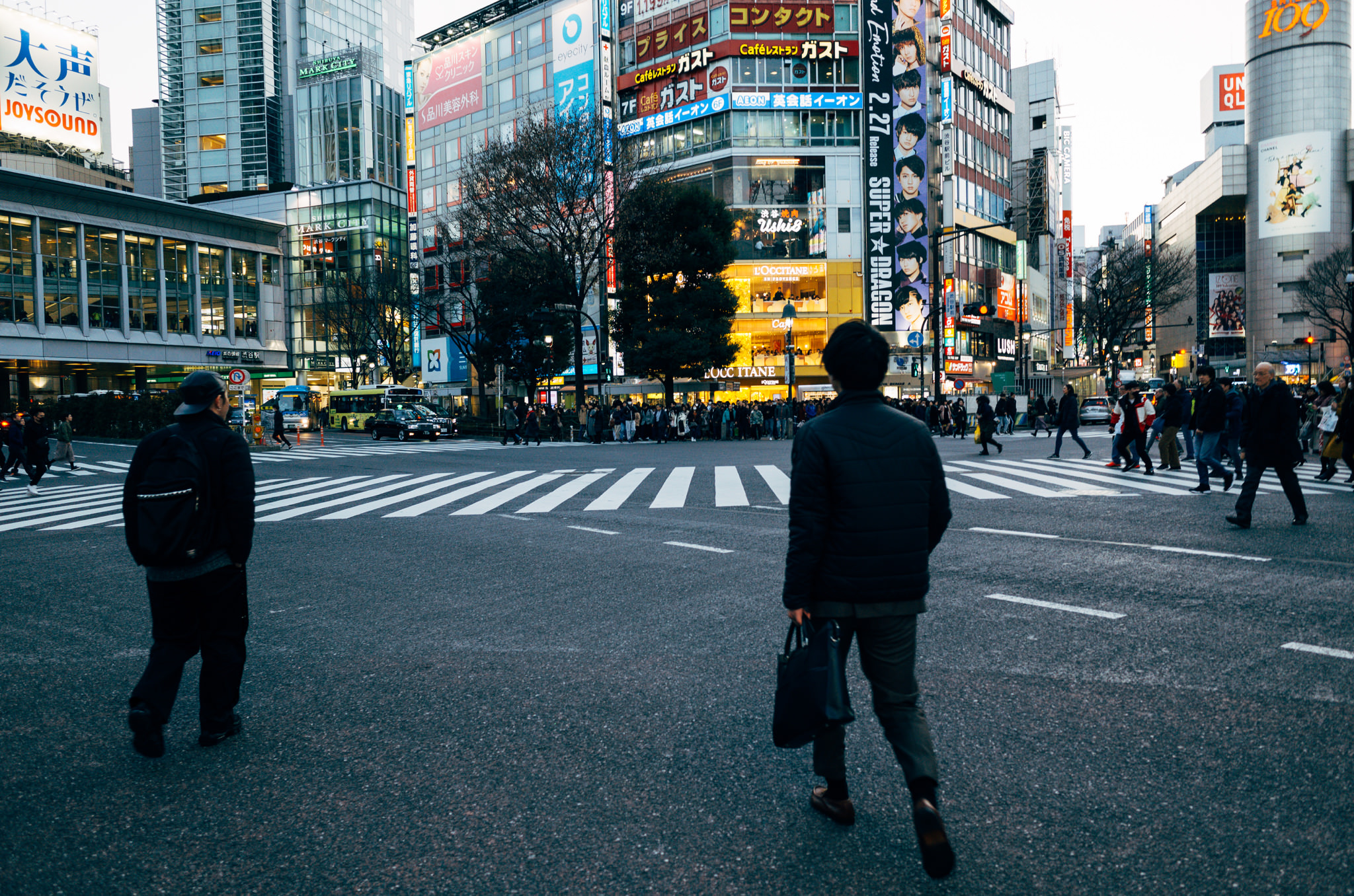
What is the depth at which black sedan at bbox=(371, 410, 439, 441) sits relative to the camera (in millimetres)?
40125

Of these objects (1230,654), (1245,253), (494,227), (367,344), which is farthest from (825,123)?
(1245,253)

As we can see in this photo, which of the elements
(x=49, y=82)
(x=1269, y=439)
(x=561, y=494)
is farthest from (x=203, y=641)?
(x=49, y=82)

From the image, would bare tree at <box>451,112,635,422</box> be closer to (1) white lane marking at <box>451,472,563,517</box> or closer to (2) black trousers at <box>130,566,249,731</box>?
(1) white lane marking at <box>451,472,563,517</box>

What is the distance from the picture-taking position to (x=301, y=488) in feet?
55.1

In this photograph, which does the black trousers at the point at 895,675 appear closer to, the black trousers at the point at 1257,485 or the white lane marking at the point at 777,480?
the black trousers at the point at 1257,485

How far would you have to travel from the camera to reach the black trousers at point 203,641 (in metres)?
3.79

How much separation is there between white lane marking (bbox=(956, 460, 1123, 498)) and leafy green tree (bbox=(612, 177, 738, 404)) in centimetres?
2067

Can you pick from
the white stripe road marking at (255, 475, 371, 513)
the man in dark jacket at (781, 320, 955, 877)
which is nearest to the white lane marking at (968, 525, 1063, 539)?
the man in dark jacket at (781, 320, 955, 877)

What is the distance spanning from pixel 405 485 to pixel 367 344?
4573 centimetres

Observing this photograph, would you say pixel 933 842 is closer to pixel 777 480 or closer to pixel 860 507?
pixel 860 507

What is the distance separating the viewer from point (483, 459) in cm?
2455

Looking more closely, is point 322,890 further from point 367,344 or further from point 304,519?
point 367,344

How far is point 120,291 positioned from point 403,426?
26929mm

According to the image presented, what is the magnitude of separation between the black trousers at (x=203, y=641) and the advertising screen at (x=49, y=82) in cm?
6599
